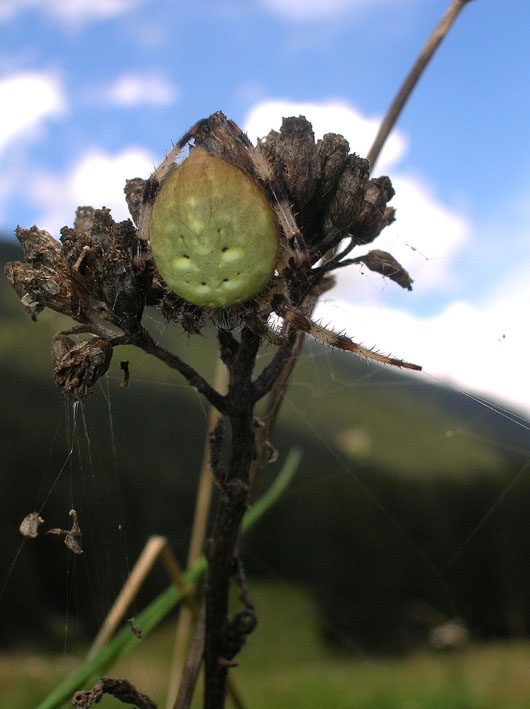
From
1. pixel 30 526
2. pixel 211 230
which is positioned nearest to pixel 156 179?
pixel 211 230

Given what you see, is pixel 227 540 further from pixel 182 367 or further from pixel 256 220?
pixel 256 220

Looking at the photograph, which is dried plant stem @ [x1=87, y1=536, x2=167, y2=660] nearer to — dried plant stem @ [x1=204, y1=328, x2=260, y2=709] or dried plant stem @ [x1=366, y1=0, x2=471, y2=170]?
dried plant stem @ [x1=204, y1=328, x2=260, y2=709]

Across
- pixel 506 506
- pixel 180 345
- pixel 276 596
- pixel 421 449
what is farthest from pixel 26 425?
pixel 506 506

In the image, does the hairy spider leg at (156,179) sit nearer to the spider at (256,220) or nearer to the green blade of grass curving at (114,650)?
the spider at (256,220)

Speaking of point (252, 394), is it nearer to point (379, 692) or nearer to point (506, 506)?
point (379, 692)

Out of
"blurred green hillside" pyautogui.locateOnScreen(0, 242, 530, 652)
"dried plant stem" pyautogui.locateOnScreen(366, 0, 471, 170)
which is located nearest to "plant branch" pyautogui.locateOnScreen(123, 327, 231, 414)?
"dried plant stem" pyautogui.locateOnScreen(366, 0, 471, 170)

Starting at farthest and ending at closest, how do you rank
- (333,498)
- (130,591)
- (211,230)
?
1. (333,498)
2. (130,591)
3. (211,230)

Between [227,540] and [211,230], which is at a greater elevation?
[211,230]

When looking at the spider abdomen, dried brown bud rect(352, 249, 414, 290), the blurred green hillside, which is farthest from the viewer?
the blurred green hillside
